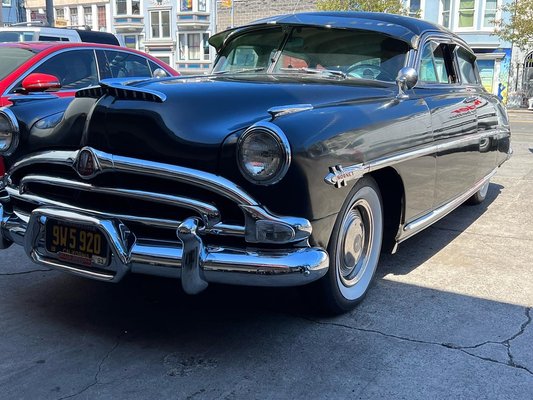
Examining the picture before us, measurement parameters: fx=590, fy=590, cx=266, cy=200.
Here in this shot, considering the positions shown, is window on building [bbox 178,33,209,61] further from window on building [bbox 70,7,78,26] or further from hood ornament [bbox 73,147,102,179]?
hood ornament [bbox 73,147,102,179]

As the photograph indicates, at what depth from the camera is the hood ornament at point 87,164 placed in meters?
2.87

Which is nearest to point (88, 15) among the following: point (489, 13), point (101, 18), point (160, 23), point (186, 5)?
point (101, 18)

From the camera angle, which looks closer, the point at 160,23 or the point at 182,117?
the point at 182,117

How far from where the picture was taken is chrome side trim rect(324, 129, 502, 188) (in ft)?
9.32

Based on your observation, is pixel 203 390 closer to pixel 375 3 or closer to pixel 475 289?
pixel 475 289

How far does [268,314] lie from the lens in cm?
334

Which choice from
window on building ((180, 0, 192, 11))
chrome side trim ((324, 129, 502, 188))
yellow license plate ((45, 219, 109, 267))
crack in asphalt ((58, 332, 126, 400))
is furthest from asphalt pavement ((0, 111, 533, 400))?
window on building ((180, 0, 192, 11))

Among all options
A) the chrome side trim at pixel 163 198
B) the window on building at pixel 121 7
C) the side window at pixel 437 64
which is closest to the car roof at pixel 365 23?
the side window at pixel 437 64

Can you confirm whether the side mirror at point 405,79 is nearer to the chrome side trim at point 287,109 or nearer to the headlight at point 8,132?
the chrome side trim at point 287,109

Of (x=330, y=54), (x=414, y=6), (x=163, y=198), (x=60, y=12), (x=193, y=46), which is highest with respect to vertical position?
(x=60, y=12)

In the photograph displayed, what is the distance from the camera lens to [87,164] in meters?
2.91

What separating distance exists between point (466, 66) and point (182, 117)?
3.46 m

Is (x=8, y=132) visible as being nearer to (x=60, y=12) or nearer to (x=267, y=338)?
(x=267, y=338)

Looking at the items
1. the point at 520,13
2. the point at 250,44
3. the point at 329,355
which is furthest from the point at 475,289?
the point at 520,13
